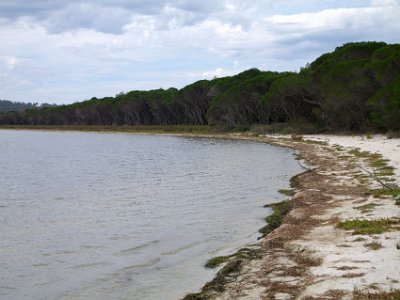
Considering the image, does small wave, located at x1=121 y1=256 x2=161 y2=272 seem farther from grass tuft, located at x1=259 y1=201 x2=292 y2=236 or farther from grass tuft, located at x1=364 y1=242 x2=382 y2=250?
grass tuft, located at x1=364 y1=242 x2=382 y2=250

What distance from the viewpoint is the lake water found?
11336mm

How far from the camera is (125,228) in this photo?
17.2 metres

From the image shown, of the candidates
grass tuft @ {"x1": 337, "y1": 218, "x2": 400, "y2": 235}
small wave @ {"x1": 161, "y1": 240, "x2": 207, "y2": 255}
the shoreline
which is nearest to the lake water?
small wave @ {"x1": 161, "y1": 240, "x2": 207, "y2": 255}

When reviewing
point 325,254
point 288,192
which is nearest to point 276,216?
point 288,192

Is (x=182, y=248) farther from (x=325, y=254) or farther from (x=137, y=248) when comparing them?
(x=325, y=254)

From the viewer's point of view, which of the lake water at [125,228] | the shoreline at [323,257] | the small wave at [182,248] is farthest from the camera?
the small wave at [182,248]

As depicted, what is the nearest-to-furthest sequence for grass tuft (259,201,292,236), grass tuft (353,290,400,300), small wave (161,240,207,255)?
grass tuft (353,290,400,300), small wave (161,240,207,255), grass tuft (259,201,292,236)

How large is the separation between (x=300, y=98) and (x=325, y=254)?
6531cm

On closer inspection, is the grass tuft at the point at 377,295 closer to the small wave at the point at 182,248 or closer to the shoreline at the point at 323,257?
the shoreline at the point at 323,257

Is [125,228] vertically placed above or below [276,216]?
below

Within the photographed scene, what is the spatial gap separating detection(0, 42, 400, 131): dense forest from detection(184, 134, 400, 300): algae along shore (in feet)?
93.3

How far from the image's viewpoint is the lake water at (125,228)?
11.3m

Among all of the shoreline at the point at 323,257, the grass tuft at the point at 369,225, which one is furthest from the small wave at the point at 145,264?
the grass tuft at the point at 369,225

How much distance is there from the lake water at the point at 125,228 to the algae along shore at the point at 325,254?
3.05 feet
